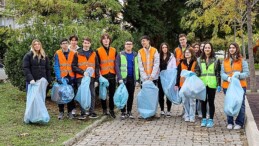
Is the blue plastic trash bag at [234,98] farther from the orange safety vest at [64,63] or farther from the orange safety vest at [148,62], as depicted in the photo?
the orange safety vest at [64,63]

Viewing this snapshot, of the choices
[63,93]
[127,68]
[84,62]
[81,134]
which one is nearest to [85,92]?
[63,93]

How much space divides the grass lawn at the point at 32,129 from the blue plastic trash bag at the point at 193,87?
86.6 inches

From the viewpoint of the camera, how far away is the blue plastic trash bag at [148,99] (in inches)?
393

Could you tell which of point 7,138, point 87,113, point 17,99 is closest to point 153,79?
point 87,113

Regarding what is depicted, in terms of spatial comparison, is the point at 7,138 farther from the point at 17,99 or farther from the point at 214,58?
the point at 17,99

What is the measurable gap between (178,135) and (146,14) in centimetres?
1922

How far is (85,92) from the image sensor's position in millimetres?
9539

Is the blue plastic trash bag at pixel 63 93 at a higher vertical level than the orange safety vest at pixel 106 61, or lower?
lower

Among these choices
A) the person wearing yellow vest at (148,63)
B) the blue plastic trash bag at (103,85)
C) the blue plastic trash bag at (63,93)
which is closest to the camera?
the blue plastic trash bag at (63,93)

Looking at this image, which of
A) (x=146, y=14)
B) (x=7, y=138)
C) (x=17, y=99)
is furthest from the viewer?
(x=146, y=14)

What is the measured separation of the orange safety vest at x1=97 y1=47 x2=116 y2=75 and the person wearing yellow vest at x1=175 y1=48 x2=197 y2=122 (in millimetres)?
1522

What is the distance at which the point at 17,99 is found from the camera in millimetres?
12844

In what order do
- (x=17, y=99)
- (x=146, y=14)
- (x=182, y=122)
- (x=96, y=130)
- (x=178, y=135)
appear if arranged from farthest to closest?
(x=146, y=14)
(x=17, y=99)
(x=182, y=122)
(x=96, y=130)
(x=178, y=135)

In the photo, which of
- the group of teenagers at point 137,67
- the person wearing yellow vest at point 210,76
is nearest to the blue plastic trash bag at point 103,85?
the group of teenagers at point 137,67
